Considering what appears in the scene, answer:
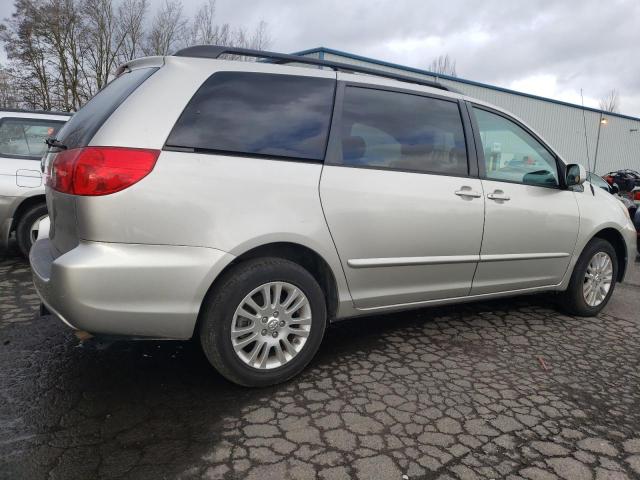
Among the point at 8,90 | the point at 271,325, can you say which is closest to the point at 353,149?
the point at 271,325

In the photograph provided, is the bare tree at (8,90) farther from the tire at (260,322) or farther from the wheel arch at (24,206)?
the tire at (260,322)

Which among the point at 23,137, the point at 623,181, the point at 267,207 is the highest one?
the point at 23,137

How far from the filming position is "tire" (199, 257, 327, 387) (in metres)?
2.61

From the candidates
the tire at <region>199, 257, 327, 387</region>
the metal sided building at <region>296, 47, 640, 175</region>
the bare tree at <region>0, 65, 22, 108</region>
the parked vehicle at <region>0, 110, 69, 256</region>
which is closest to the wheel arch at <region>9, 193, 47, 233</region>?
the parked vehicle at <region>0, 110, 69, 256</region>

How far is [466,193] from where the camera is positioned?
3.43 meters

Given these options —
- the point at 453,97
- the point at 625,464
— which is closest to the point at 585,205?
the point at 453,97

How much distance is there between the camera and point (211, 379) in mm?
2941

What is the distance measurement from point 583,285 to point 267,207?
10.1 ft

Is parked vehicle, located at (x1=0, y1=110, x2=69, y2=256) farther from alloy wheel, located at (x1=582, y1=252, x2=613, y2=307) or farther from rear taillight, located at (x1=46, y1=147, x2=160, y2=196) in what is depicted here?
alloy wheel, located at (x1=582, y1=252, x2=613, y2=307)

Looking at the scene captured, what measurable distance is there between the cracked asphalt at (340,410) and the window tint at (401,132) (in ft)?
4.14

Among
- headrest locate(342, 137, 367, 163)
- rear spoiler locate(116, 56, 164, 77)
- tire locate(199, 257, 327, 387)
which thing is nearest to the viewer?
tire locate(199, 257, 327, 387)

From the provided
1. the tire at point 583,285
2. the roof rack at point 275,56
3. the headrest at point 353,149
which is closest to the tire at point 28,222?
the roof rack at point 275,56

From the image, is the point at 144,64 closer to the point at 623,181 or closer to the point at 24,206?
the point at 24,206

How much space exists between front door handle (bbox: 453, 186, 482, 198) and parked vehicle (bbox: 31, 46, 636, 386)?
0.4 inches
